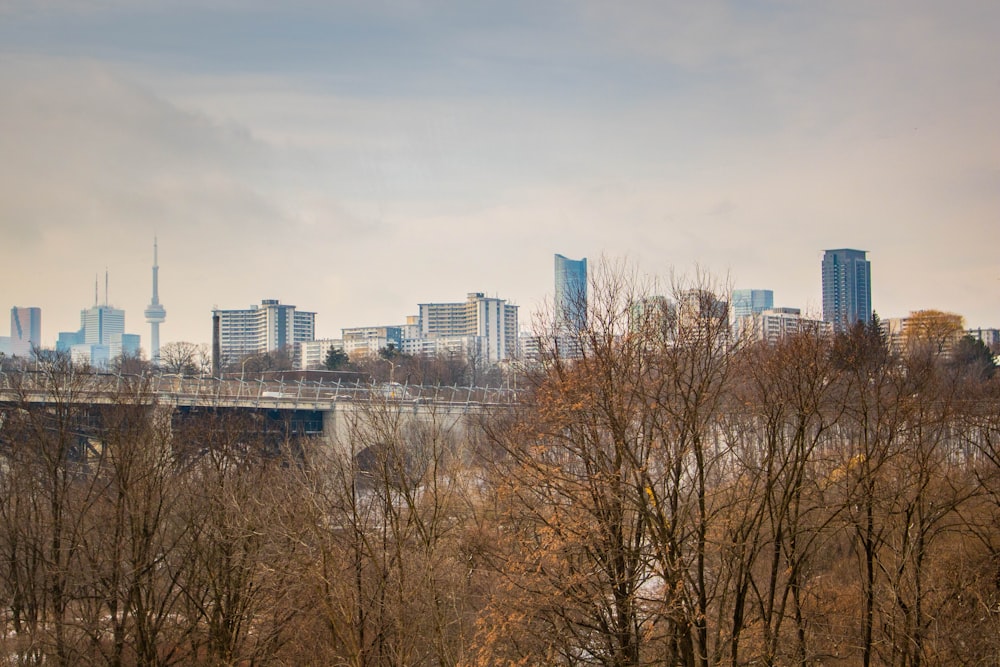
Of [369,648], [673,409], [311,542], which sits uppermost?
[673,409]

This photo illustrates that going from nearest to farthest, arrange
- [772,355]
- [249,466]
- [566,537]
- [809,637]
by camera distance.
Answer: [566,537], [809,637], [772,355], [249,466]

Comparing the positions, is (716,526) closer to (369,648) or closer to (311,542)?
(369,648)

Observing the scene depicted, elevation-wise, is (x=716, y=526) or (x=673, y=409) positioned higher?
(x=673, y=409)

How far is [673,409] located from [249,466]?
15.6 m

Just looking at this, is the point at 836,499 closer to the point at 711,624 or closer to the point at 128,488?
the point at 711,624

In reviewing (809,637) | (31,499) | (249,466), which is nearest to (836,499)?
(809,637)

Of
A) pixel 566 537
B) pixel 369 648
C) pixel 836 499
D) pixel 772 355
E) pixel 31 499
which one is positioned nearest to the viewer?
pixel 566 537

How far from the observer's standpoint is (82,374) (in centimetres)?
2981

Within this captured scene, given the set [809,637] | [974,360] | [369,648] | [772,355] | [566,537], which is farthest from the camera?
[974,360]

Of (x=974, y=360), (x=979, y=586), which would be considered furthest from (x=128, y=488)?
(x=974, y=360)

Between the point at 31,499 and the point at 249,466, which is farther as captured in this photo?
the point at 249,466

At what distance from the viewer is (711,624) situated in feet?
55.2

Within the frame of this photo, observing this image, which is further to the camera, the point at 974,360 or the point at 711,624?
the point at 974,360

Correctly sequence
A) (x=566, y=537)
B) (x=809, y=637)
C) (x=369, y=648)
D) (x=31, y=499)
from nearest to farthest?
(x=566, y=537)
(x=809, y=637)
(x=369, y=648)
(x=31, y=499)
